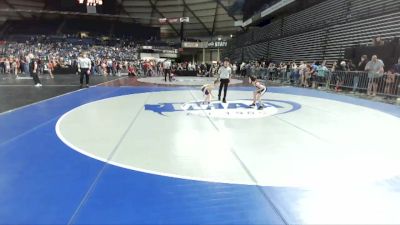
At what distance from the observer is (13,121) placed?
6.65 meters

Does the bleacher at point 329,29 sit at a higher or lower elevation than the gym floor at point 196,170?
higher

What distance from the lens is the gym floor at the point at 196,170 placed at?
9.31 ft

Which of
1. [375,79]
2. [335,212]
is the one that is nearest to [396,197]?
[335,212]

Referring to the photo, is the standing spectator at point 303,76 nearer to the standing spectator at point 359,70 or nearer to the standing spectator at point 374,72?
the standing spectator at point 359,70

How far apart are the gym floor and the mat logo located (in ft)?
1.73

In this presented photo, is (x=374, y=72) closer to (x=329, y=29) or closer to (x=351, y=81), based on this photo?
(x=351, y=81)

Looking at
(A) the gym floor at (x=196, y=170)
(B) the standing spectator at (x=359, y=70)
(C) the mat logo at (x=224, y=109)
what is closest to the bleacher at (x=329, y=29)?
(B) the standing spectator at (x=359, y=70)

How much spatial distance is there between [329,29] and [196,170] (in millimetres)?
19054

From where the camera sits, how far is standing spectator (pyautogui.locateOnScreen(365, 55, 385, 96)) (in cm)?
1216

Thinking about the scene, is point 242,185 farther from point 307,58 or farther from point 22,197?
point 307,58

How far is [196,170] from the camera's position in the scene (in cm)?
389

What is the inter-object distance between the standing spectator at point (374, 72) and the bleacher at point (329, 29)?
2.73 metres

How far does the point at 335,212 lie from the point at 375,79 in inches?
450

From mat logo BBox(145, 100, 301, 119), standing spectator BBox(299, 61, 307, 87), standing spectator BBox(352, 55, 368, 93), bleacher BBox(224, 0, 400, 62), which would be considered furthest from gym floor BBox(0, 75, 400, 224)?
standing spectator BBox(299, 61, 307, 87)
